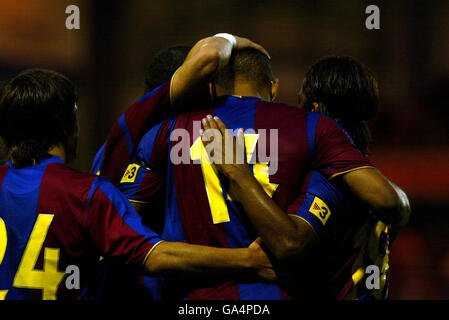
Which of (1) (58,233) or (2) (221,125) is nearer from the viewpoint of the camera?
(1) (58,233)

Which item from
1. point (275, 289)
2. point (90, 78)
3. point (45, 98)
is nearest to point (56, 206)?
point (45, 98)

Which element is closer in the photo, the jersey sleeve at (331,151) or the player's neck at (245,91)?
the jersey sleeve at (331,151)

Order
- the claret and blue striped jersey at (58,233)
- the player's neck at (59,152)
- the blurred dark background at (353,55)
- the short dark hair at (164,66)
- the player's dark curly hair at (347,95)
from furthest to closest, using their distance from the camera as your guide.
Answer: the blurred dark background at (353,55) < the short dark hair at (164,66) < the player's dark curly hair at (347,95) < the player's neck at (59,152) < the claret and blue striped jersey at (58,233)

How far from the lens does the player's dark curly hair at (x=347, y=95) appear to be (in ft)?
7.15

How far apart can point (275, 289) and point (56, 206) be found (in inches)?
29.8

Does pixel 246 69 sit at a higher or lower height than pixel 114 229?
higher

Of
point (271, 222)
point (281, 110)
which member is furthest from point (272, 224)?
point (281, 110)

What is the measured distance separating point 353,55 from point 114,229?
5.08 metres

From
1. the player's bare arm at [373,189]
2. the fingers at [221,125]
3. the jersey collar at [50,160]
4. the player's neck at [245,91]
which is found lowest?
the player's bare arm at [373,189]

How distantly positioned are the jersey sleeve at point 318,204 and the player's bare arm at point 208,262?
0.61ft

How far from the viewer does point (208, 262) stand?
5.47 ft

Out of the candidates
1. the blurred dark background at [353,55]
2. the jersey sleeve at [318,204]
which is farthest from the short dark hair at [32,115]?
the blurred dark background at [353,55]

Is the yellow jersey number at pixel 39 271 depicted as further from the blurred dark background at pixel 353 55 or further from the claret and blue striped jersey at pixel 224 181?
the blurred dark background at pixel 353 55

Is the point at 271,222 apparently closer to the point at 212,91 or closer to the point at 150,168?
the point at 150,168
